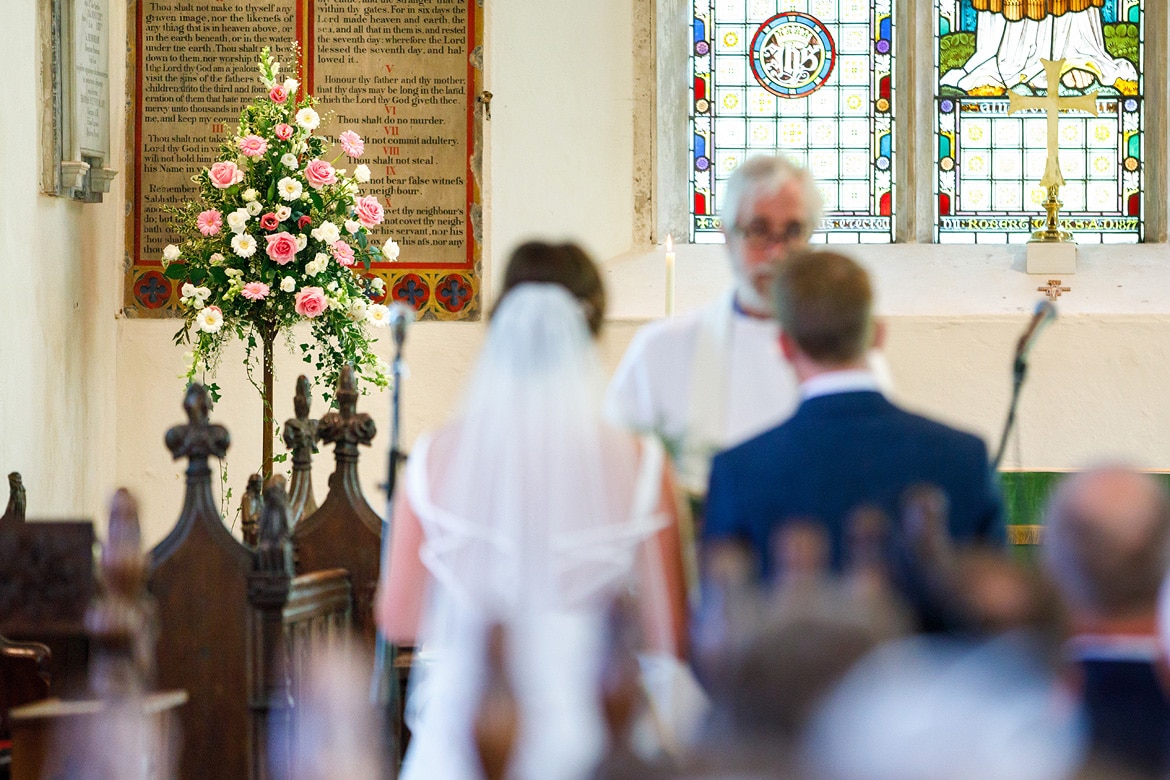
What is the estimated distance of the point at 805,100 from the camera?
26.1 feet

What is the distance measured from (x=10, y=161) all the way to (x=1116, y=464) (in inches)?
206

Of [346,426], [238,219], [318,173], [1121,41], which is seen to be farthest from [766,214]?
[1121,41]

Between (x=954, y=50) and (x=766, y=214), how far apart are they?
5.13 metres

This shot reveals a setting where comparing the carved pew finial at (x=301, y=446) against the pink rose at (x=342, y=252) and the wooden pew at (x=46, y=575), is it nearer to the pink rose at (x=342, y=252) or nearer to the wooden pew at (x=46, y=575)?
the wooden pew at (x=46, y=575)

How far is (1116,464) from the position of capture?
167 centimetres

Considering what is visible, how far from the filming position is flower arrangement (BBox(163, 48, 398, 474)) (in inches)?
243

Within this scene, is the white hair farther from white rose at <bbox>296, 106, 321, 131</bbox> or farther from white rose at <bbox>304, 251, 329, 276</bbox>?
white rose at <bbox>296, 106, 321, 131</bbox>

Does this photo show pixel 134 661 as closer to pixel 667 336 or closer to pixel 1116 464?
pixel 1116 464

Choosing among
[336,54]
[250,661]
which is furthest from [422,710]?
[336,54]

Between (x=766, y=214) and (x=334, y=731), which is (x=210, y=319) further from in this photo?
(x=334, y=731)

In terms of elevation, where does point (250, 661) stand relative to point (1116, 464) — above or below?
below

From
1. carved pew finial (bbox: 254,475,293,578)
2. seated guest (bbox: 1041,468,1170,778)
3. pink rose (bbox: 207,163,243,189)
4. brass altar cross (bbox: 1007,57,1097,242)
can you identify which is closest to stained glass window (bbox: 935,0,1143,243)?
brass altar cross (bbox: 1007,57,1097,242)

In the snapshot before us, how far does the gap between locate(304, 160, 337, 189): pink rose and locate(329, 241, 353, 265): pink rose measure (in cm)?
26

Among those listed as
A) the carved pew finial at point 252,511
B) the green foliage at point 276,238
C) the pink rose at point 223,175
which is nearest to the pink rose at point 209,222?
the green foliage at point 276,238
